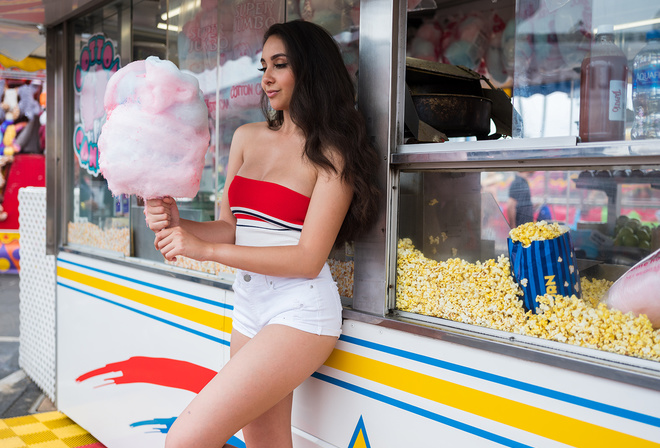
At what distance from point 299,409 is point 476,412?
28.6 inches

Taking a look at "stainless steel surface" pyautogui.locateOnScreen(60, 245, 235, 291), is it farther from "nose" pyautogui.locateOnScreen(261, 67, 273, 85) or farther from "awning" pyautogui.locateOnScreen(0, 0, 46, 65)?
"awning" pyautogui.locateOnScreen(0, 0, 46, 65)

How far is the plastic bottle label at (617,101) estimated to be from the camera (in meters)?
1.44

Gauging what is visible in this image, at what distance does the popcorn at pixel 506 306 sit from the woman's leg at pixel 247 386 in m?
0.35

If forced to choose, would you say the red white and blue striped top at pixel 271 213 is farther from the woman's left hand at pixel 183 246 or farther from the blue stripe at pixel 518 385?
the blue stripe at pixel 518 385

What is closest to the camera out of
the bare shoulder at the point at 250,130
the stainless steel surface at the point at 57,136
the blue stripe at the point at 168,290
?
the bare shoulder at the point at 250,130

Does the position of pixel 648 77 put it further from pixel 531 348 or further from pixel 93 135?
pixel 93 135

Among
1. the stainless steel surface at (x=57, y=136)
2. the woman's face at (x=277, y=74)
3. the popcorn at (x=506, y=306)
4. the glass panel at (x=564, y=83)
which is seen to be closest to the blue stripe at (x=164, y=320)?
the stainless steel surface at (x=57, y=136)

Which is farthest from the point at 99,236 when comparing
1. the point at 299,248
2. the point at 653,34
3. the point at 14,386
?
the point at 653,34

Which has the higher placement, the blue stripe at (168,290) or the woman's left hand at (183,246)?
the woman's left hand at (183,246)

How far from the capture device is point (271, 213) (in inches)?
66.6

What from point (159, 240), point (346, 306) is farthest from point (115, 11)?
point (346, 306)

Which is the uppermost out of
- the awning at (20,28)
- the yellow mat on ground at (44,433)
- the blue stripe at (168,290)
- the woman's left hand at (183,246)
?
the awning at (20,28)

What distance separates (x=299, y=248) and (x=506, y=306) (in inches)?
23.1

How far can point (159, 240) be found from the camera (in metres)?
1.68
